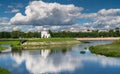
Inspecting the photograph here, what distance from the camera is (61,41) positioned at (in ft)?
586

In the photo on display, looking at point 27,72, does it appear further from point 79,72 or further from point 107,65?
point 107,65

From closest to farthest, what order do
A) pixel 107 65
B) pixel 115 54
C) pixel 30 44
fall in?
pixel 107 65, pixel 115 54, pixel 30 44

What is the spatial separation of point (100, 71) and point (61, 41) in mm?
124306

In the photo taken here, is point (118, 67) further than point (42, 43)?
No

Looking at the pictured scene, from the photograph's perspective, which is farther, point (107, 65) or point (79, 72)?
point (107, 65)

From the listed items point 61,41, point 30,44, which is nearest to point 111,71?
point 30,44

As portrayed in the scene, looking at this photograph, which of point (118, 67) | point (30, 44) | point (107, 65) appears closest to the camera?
point (118, 67)

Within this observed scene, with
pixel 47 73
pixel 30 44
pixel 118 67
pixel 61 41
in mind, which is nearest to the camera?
pixel 47 73

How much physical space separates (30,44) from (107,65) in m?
98.2

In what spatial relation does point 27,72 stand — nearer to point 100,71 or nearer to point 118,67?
point 100,71

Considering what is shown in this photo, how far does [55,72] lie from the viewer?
53.9m

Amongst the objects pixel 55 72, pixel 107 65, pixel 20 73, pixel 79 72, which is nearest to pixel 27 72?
pixel 20 73

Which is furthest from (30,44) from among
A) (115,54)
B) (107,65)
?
(107,65)

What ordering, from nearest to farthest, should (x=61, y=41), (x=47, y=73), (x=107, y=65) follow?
1. (x=47, y=73)
2. (x=107, y=65)
3. (x=61, y=41)
